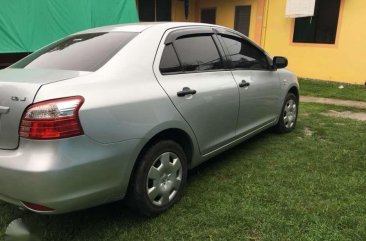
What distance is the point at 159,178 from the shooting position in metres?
3.02

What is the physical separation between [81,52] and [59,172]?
3.95ft

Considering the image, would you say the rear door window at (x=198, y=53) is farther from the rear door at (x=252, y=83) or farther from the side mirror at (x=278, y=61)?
the side mirror at (x=278, y=61)

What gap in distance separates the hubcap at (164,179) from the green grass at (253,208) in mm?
160

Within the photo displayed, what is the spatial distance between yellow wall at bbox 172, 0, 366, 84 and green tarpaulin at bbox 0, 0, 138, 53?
5.27m

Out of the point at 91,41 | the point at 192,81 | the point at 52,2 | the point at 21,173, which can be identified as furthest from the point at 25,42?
the point at 21,173

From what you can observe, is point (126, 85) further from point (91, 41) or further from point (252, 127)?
point (252, 127)

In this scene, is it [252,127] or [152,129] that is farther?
[252,127]

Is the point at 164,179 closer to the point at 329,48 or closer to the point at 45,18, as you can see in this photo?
the point at 45,18

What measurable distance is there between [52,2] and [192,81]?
601 centimetres

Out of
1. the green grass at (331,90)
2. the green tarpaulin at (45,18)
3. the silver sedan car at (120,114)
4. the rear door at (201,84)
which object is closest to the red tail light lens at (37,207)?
the silver sedan car at (120,114)

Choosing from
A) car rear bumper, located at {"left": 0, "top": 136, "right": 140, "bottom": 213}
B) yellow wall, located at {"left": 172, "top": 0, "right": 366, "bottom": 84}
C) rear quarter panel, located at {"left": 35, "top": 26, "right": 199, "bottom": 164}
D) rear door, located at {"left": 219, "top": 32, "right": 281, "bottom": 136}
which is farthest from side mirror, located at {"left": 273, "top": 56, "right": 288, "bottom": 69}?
yellow wall, located at {"left": 172, "top": 0, "right": 366, "bottom": 84}

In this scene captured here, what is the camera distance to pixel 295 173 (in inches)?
158

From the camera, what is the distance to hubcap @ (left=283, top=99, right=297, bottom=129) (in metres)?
5.39

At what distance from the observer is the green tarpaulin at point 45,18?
7406mm
